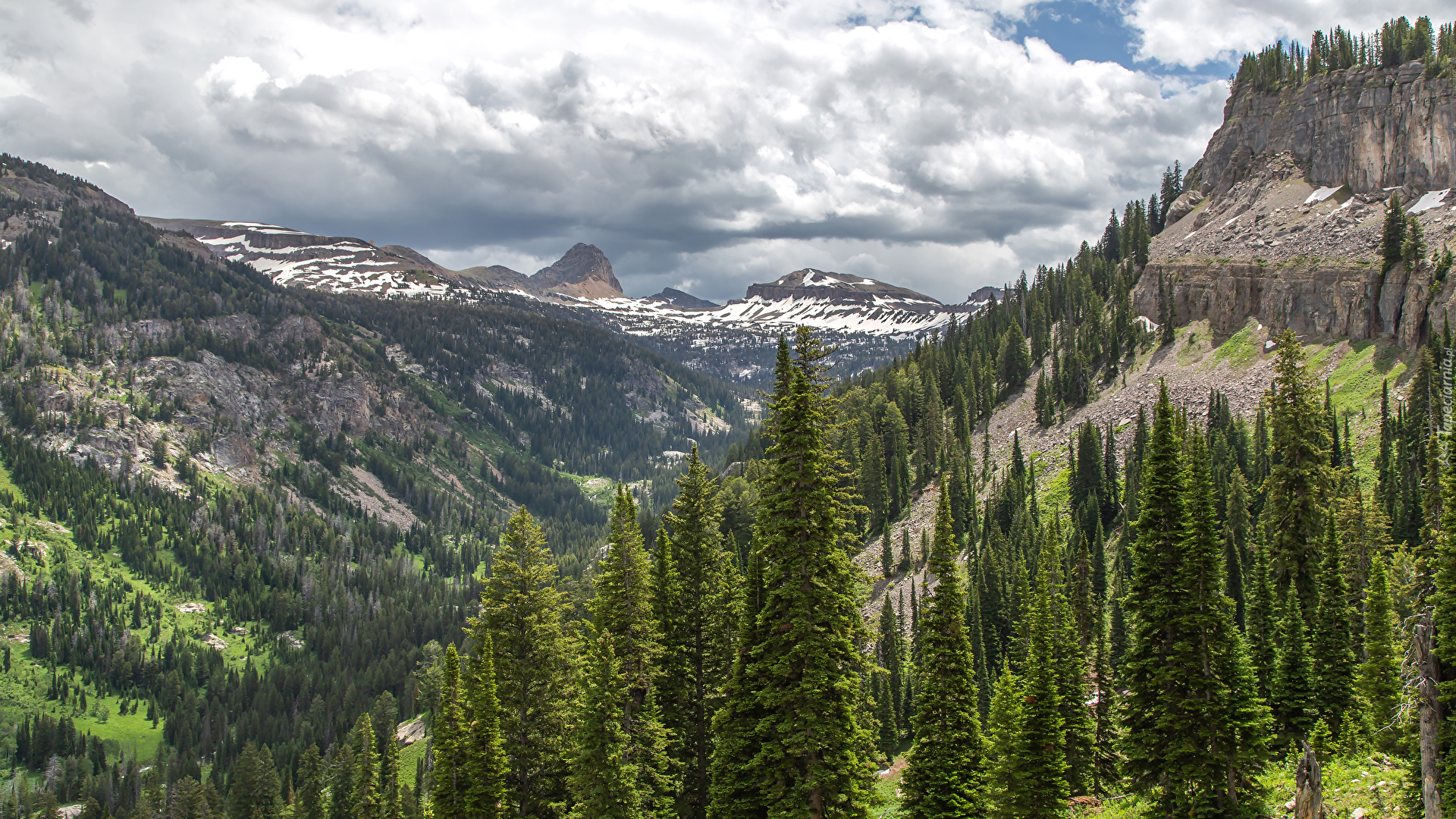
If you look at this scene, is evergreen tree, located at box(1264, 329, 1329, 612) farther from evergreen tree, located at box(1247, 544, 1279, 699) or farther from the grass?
the grass

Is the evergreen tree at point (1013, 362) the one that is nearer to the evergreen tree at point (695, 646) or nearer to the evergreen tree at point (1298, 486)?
the evergreen tree at point (1298, 486)

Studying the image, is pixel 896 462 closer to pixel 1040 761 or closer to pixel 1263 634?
pixel 1263 634

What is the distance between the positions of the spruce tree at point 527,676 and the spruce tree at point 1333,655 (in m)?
37.7

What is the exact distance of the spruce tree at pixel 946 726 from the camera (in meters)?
31.2

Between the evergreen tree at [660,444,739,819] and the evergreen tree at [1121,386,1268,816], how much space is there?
16973mm

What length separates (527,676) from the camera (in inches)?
1511

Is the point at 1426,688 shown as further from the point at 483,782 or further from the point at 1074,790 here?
the point at 483,782

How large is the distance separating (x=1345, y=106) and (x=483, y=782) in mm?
187099

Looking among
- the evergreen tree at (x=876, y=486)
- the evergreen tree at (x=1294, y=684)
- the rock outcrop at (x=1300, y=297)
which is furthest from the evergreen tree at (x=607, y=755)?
the rock outcrop at (x=1300, y=297)

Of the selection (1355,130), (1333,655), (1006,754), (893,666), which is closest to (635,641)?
(1006,754)

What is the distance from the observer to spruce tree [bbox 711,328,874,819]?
25.7m

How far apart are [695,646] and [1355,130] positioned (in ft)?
567

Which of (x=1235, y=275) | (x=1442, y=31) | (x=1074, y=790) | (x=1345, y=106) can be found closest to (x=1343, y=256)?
(x=1235, y=275)

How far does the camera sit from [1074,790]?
4369 centimetres
